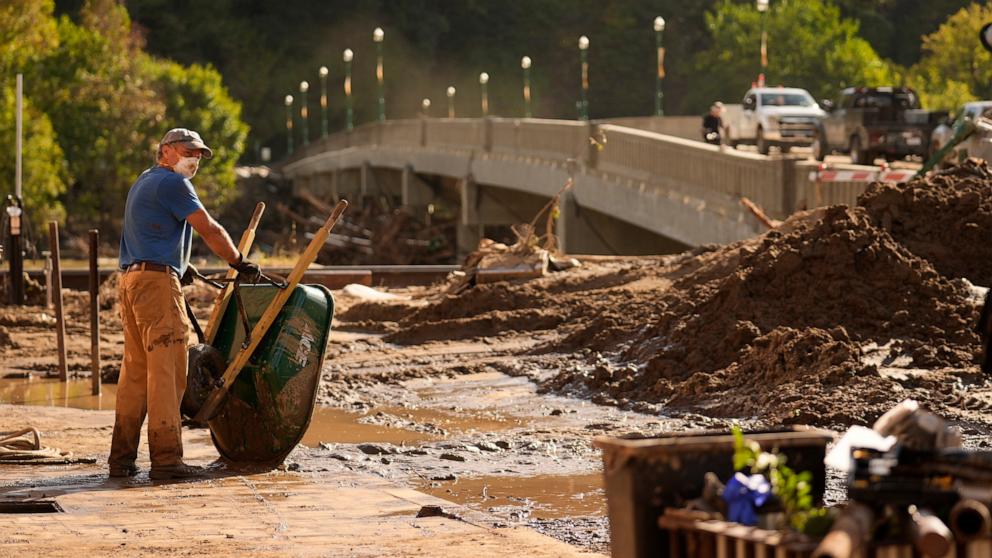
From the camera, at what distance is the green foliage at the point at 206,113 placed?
65688 mm

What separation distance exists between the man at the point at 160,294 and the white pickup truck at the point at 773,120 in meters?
34.9

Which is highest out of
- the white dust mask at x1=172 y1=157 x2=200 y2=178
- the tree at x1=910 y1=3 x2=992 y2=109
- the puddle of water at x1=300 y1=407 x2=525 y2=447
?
the tree at x1=910 y1=3 x2=992 y2=109

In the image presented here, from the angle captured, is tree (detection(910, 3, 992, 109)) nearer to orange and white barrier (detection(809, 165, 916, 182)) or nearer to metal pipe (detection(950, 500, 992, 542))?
orange and white barrier (detection(809, 165, 916, 182))

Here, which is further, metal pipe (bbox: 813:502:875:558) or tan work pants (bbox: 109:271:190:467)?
tan work pants (bbox: 109:271:190:467)

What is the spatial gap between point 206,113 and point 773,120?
28962mm

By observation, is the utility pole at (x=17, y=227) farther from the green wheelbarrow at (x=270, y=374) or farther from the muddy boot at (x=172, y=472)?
the muddy boot at (x=172, y=472)

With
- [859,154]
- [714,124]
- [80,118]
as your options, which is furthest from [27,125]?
[859,154]

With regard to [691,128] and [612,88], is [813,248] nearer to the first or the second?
[691,128]

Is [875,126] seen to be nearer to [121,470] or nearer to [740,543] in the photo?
[121,470]

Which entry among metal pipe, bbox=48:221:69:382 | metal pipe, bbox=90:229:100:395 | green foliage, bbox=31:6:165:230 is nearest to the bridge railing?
metal pipe, bbox=48:221:69:382

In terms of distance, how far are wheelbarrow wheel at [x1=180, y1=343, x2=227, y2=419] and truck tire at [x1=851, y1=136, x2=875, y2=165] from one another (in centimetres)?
2816

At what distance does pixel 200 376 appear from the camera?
1057 centimetres

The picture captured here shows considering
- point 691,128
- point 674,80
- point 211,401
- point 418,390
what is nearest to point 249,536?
point 211,401

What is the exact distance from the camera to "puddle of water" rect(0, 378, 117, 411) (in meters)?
15.0
